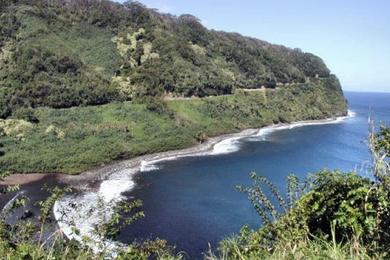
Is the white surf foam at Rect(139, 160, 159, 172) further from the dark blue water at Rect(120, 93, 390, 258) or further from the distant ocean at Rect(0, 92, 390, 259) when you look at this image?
the dark blue water at Rect(120, 93, 390, 258)

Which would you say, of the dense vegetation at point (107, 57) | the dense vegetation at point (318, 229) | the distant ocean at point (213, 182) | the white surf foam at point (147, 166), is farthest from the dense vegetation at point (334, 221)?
the dense vegetation at point (107, 57)

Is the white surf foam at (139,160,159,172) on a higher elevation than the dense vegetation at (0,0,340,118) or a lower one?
lower

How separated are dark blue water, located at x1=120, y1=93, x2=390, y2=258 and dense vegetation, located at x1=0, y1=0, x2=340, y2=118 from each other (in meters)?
19.8

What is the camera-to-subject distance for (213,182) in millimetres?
53938

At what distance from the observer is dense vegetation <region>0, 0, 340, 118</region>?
71.6 m

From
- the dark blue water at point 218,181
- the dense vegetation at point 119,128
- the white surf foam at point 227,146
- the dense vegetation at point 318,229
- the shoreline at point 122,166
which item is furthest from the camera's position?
the white surf foam at point 227,146

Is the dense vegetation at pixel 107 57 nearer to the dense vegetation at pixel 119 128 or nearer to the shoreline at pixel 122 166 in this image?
the dense vegetation at pixel 119 128

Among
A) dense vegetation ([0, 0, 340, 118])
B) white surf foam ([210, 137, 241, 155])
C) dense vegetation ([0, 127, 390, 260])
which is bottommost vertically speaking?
white surf foam ([210, 137, 241, 155])

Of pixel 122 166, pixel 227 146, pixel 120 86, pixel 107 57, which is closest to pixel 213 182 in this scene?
pixel 122 166

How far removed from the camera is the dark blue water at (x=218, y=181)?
36.6 metres

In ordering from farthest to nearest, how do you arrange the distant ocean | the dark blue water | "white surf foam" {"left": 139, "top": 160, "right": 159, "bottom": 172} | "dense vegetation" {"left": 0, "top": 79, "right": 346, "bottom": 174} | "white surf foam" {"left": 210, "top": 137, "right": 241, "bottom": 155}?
"white surf foam" {"left": 210, "top": 137, "right": 241, "bottom": 155}
"white surf foam" {"left": 139, "top": 160, "right": 159, "bottom": 172}
"dense vegetation" {"left": 0, "top": 79, "right": 346, "bottom": 174}
the distant ocean
the dark blue water

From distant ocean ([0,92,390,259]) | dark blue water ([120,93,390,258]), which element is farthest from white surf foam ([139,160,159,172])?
dark blue water ([120,93,390,258])

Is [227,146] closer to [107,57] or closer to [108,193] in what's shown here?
[107,57]

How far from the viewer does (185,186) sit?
5169 cm
